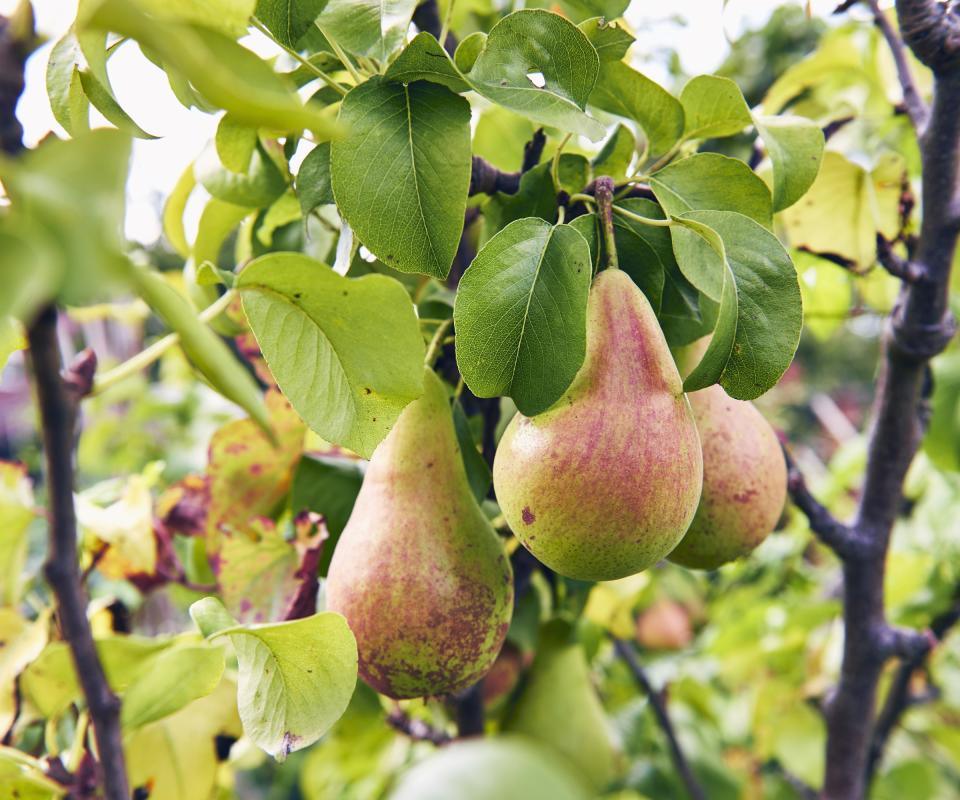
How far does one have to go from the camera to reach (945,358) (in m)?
1.18

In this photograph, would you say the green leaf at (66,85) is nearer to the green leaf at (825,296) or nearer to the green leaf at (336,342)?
the green leaf at (336,342)

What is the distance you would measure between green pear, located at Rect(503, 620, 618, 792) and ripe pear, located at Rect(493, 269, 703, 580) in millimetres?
451

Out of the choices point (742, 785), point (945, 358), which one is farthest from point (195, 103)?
point (742, 785)

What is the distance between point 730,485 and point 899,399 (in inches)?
15.2

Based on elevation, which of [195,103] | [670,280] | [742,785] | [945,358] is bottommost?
[742,785]

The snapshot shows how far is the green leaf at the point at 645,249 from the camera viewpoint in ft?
1.90

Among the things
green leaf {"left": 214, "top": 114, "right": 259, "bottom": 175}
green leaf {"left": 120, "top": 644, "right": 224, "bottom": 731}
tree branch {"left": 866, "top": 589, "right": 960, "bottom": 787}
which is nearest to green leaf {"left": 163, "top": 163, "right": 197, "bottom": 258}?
green leaf {"left": 214, "top": 114, "right": 259, "bottom": 175}

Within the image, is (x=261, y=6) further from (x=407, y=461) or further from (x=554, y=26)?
(x=407, y=461)

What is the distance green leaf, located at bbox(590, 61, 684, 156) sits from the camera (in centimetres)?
60

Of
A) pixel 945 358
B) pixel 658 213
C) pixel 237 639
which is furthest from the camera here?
pixel 945 358

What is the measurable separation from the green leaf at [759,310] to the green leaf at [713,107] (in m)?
0.13

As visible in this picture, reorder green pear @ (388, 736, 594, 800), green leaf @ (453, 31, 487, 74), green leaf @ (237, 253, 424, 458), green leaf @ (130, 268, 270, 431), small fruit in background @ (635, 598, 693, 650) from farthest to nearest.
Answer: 1. small fruit in background @ (635, 598, 693, 650)
2. green leaf @ (453, 31, 487, 74)
3. green leaf @ (237, 253, 424, 458)
4. green leaf @ (130, 268, 270, 431)
5. green pear @ (388, 736, 594, 800)

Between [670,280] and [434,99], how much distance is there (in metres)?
0.21

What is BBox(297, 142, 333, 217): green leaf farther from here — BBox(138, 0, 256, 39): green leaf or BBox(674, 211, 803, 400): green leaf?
BBox(674, 211, 803, 400): green leaf
